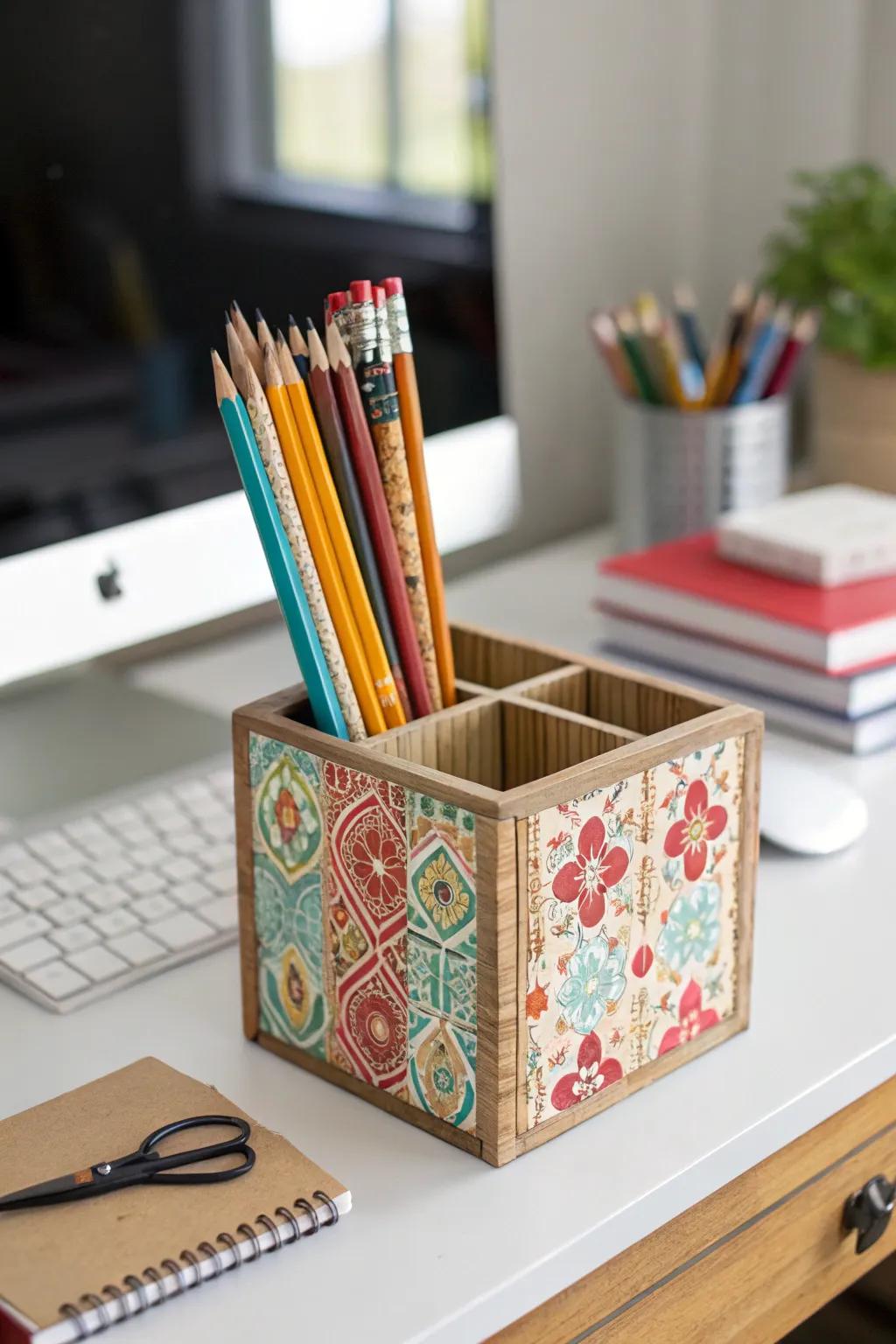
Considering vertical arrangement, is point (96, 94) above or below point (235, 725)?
above

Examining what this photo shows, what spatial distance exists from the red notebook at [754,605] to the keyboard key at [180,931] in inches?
14.6

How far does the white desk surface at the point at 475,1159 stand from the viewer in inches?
18.2

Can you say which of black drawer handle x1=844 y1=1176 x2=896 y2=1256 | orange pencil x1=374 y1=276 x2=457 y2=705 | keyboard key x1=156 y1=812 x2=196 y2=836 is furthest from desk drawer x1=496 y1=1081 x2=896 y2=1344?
keyboard key x1=156 y1=812 x2=196 y2=836

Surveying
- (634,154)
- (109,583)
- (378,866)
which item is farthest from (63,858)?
(634,154)

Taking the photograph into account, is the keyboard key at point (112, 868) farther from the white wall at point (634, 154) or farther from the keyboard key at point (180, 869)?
the white wall at point (634, 154)

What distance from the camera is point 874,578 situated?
92 cm

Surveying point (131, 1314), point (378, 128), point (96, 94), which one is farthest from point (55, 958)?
point (378, 128)

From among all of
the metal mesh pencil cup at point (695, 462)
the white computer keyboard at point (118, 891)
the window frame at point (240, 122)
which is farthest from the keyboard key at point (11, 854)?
the metal mesh pencil cup at point (695, 462)

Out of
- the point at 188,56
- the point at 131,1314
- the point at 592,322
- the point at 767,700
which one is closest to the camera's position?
the point at 131,1314

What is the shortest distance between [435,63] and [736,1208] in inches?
25.5

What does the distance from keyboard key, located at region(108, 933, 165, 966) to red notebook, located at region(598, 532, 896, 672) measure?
0.39 metres

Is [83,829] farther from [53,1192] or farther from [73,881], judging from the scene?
[53,1192]

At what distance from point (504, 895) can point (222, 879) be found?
0.77 feet

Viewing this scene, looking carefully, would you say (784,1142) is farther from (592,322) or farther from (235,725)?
(592,322)
